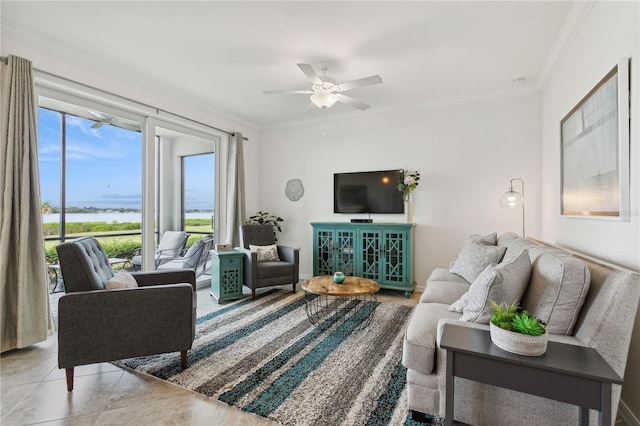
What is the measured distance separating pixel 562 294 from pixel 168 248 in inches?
160

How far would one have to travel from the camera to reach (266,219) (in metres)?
5.34

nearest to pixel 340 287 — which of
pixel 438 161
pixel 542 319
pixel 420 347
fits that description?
pixel 420 347

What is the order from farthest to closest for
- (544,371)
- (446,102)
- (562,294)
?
(446,102) → (562,294) → (544,371)

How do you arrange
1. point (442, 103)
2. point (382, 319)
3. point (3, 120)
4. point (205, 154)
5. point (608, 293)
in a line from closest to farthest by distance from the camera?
point (608, 293), point (3, 120), point (382, 319), point (442, 103), point (205, 154)

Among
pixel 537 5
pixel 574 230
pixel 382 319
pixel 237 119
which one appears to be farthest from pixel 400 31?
pixel 237 119

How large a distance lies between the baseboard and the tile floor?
1.85 meters

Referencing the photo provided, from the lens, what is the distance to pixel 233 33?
8.33 ft

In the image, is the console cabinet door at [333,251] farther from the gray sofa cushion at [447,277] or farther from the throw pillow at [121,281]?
the throw pillow at [121,281]

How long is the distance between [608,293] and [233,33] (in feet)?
9.92

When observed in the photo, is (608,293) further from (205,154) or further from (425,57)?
(205,154)

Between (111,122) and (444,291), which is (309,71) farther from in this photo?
(111,122)

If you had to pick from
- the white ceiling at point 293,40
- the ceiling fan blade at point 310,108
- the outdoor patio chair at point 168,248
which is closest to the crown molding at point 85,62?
the white ceiling at point 293,40

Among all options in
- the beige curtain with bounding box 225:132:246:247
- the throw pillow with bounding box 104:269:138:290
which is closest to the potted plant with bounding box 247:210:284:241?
the beige curtain with bounding box 225:132:246:247

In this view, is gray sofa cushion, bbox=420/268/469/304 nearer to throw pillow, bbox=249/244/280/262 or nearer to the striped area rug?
the striped area rug
